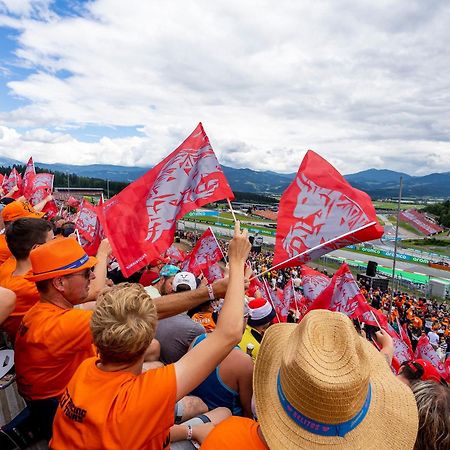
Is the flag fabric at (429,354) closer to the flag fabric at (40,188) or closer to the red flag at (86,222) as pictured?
the red flag at (86,222)

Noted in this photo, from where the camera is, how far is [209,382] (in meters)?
2.77

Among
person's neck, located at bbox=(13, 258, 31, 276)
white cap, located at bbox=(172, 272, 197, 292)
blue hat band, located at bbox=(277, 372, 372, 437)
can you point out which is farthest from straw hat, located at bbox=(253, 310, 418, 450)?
person's neck, located at bbox=(13, 258, 31, 276)

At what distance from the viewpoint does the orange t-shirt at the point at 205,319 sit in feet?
13.6

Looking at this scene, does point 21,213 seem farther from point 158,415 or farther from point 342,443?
point 342,443

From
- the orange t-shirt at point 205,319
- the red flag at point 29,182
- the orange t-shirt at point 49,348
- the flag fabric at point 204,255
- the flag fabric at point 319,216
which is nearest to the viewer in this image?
the orange t-shirt at point 49,348

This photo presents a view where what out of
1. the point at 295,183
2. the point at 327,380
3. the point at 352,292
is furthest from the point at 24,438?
the point at 352,292

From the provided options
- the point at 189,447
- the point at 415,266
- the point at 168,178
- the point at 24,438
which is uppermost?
the point at 168,178

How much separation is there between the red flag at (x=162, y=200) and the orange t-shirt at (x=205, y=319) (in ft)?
2.63

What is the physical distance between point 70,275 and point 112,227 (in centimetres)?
153

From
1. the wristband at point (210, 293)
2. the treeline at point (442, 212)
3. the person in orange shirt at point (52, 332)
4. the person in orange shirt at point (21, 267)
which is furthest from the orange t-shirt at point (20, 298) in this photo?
the treeline at point (442, 212)

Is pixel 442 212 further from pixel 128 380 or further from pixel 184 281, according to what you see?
pixel 128 380

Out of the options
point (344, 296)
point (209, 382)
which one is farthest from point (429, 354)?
point (209, 382)

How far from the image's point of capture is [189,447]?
2.43 m

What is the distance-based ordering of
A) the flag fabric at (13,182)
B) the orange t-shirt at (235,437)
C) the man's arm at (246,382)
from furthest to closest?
the flag fabric at (13,182)
the man's arm at (246,382)
the orange t-shirt at (235,437)
